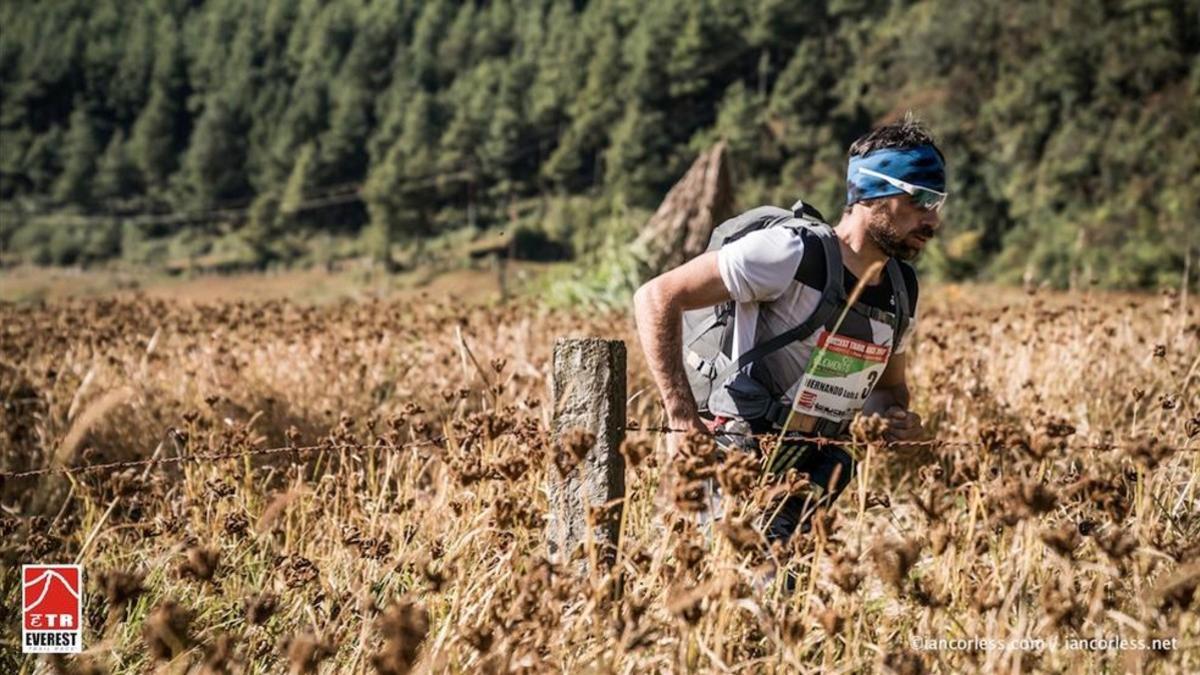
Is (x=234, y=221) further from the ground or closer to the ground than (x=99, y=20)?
closer to the ground

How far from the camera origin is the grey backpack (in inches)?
119

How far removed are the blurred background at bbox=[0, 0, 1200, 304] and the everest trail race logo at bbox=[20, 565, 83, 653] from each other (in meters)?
32.3

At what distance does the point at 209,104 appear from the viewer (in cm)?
10669

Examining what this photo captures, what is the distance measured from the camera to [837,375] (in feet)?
10.3

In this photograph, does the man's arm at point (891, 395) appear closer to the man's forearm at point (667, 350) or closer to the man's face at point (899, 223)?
the man's face at point (899, 223)

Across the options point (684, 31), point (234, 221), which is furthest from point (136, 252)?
point (684, 31)

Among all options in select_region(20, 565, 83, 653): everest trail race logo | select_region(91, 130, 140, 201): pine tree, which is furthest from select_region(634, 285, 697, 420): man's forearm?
select_region(91, 130, 140, 201): pine tree

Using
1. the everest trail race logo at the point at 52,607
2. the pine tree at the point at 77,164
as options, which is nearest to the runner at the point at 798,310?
the everest trail race logo at the point at 52,607

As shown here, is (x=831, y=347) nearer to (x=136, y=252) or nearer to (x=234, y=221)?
(x=136, y=252)

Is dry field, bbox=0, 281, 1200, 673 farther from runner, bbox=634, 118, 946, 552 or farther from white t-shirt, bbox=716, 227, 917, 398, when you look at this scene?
white t-shirt, bbox=716, 227, 917, 398

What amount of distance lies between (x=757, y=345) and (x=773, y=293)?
8.0 inches

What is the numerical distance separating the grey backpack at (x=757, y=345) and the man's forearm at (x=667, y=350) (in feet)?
0.94

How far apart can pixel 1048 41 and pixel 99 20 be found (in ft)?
394

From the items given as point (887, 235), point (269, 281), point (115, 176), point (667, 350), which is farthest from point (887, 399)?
point (115, 176)
